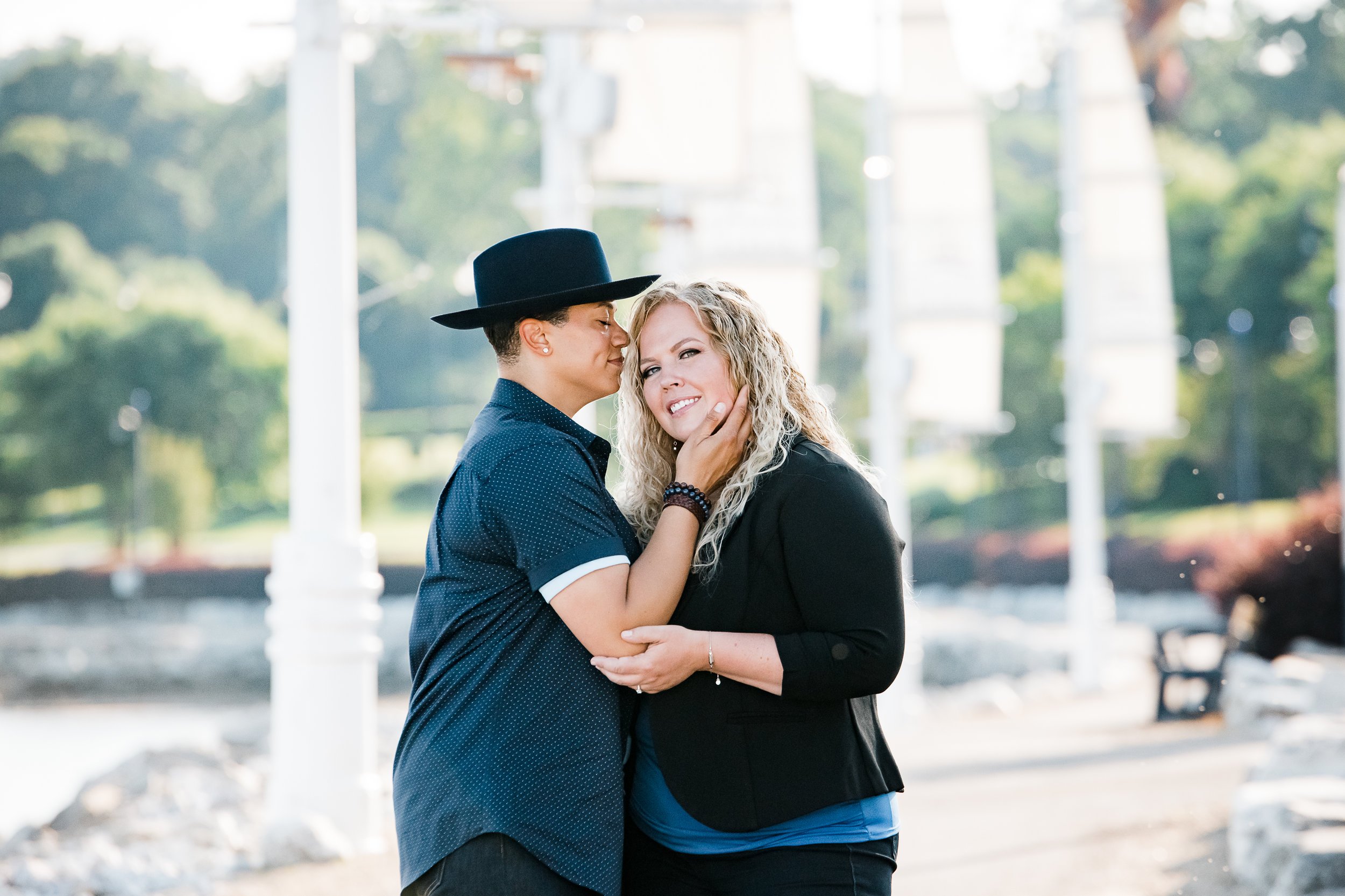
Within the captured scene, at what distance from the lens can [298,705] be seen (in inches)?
256

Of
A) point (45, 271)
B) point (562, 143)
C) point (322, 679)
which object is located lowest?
point (322, 679)

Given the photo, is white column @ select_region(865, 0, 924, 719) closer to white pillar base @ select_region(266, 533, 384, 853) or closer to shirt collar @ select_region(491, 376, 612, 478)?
white pillar base @ select_region(266, 533, 384, 853)

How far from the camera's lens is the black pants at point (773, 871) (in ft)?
8.66

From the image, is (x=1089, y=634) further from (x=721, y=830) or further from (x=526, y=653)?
(x=526, y=653)

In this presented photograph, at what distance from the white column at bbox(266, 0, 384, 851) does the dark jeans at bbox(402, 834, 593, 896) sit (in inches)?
158

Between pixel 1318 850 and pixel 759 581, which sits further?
pixel 1318 850

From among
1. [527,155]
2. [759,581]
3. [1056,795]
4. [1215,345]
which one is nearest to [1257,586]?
[1056,795]

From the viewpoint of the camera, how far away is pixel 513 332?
2.92 m

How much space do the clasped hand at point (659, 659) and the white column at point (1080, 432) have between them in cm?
1509

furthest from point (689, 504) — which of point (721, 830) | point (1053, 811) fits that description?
point (1053, 811)

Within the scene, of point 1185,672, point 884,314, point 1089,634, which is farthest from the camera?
point 1089,634

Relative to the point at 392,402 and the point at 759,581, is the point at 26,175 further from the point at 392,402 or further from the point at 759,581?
the point at 759,581

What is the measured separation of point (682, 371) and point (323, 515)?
413cm

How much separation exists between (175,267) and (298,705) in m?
47.1
